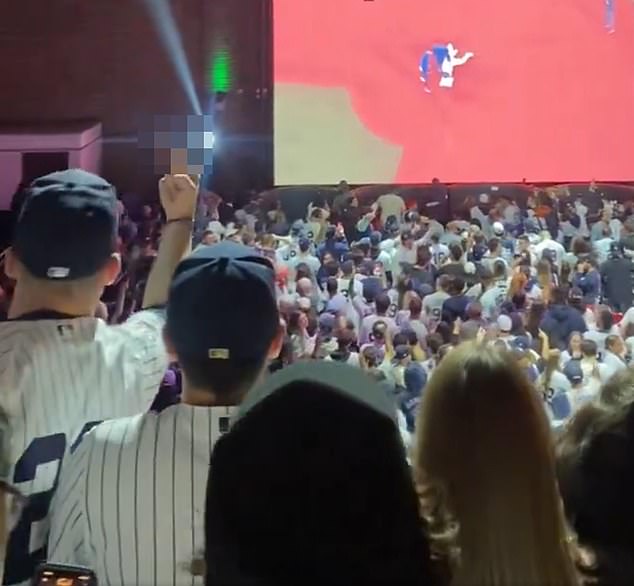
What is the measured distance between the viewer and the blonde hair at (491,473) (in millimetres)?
789

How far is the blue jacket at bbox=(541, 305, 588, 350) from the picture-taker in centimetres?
336

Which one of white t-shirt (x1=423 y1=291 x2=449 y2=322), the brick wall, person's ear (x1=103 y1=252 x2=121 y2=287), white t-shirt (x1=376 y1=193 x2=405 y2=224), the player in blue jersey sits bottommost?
white t-shirt (x1=423 y1=291 x2=449 y2=322)

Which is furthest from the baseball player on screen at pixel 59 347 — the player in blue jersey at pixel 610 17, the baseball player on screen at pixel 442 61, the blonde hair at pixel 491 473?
the player in blue jersey at pixel 610 17

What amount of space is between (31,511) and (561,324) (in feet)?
8.49

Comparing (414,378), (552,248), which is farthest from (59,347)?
(552,248)

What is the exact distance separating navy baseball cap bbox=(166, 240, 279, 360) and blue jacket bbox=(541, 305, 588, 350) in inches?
96.0

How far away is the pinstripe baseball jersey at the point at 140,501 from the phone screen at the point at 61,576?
8 centimetres

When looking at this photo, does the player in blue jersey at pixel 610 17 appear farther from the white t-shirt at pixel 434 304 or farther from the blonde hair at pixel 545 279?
the white t-shirt at pixel 434 304

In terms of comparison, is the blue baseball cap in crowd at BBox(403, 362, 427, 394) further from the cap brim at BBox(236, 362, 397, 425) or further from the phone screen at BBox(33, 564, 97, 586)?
the cap brim at BBox(236, 362, 397, 425)

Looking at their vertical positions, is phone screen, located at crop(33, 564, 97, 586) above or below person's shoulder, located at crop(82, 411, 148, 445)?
below

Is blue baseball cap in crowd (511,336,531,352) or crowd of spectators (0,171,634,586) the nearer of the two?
crowd of spectators (0,171,634,586)

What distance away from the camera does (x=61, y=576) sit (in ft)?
2.87

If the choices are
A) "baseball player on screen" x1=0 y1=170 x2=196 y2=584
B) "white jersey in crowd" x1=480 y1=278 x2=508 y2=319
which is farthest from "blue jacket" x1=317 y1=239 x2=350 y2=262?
"baseball player on screen" x1=0 y1=170 x2=196 y2=584

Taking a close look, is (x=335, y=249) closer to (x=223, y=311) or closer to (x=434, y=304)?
(x=434, y=304)
